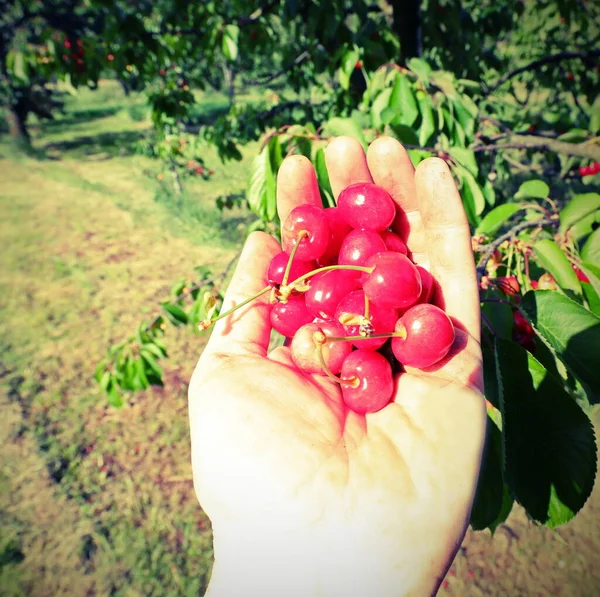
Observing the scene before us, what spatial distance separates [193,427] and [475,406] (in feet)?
2.96

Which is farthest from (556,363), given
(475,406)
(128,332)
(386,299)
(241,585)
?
(128,332)

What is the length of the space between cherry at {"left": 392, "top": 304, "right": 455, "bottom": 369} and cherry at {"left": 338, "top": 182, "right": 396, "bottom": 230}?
396mm

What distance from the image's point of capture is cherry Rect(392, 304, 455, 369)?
4.00ft

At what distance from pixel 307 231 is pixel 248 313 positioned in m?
0.45

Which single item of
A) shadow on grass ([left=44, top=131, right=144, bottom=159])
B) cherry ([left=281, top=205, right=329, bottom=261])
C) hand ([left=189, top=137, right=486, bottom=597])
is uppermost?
cherry ([left=281, top=205, right=329, bottom=261])

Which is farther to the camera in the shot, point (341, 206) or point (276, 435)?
point (341, 206)

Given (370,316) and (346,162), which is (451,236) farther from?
(346,162)

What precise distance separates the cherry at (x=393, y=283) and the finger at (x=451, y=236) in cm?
22

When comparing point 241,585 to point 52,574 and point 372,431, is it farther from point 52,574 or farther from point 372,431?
point 52,574

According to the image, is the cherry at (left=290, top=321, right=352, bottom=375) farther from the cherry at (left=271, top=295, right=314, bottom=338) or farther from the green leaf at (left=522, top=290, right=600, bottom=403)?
the green leaf at (left=522, top=290, right=600, bottom=403)

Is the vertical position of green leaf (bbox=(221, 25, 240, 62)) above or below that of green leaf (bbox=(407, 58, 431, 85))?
above

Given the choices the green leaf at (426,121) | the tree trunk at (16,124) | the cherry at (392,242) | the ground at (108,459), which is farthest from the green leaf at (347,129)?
the tree trunk at (16,124)

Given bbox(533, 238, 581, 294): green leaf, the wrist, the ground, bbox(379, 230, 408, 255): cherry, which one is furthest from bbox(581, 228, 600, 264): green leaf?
the ground

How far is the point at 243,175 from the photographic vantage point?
12.1 metres
